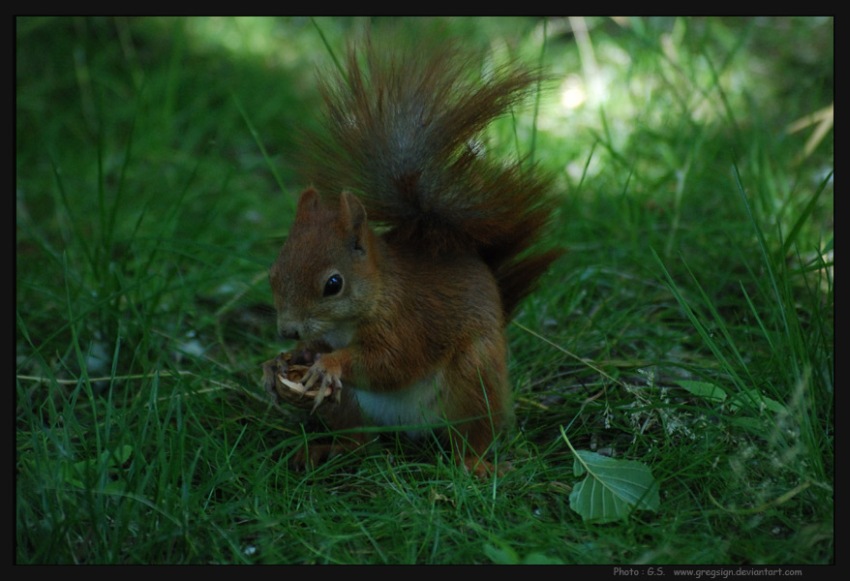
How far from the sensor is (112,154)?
321 cm

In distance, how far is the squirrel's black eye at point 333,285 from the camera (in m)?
1.58

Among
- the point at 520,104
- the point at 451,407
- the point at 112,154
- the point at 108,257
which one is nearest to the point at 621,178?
the point at 520,104

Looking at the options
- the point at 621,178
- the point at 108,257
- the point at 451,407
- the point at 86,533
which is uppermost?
the point at 621,178

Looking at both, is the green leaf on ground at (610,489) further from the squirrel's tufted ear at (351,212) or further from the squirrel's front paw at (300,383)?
the squirrel's tufted ear at (351,212)

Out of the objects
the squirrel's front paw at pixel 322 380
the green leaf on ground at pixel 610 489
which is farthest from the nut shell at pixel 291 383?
the green leaf on ground at pixel 610 489

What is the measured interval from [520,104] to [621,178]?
114 centimetres

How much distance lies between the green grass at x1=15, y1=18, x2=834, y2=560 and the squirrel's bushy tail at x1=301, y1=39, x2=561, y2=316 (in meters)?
0.18

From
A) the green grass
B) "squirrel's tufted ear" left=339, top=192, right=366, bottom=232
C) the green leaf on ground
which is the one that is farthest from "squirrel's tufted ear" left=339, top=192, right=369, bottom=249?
the green leaf on ground

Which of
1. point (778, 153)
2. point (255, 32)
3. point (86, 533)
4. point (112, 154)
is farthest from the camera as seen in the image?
point (255, 32)

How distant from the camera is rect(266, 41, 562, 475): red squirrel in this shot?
1614 millimetres

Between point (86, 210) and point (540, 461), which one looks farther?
point (86, 210)

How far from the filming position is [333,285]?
1589 mm

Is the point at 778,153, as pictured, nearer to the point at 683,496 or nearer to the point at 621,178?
the point at 621,178

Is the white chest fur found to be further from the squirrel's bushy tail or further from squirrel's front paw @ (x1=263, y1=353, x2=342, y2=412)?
the squirrel's bushy tail
